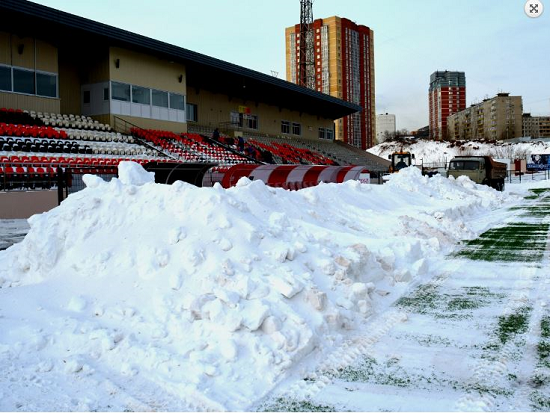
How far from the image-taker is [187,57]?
112 feet

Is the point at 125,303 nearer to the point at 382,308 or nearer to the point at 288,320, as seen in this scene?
Result: the point at 288,320

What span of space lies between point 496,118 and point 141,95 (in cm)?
11917

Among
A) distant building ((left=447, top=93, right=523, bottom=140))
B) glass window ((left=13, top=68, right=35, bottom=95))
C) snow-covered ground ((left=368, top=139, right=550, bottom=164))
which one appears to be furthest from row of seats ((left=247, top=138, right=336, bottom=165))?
distant building ((left=447, top=93, right=523, bottom=140))

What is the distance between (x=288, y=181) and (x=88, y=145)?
10396 mm

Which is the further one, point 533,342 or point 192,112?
point 192,112

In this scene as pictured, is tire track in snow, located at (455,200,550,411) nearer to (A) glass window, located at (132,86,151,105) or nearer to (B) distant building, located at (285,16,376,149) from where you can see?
(A) glass window, located at (132,86,151,105)

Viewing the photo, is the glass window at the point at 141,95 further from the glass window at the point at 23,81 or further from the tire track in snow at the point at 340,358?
the tire track in snow at the point at 340,358

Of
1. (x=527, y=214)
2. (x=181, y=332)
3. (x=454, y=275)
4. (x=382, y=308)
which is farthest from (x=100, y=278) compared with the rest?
(x=527, y=214)

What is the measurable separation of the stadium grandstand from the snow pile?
8.79 m

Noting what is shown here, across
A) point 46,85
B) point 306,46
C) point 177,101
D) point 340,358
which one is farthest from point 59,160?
point 306,46

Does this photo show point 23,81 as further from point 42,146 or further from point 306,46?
point 306,46

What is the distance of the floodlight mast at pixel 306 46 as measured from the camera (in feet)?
230

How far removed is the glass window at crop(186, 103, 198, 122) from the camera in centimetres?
Result: 4025

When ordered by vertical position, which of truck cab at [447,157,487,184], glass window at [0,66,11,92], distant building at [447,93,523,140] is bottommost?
truck cab at [447,157,487,184]
